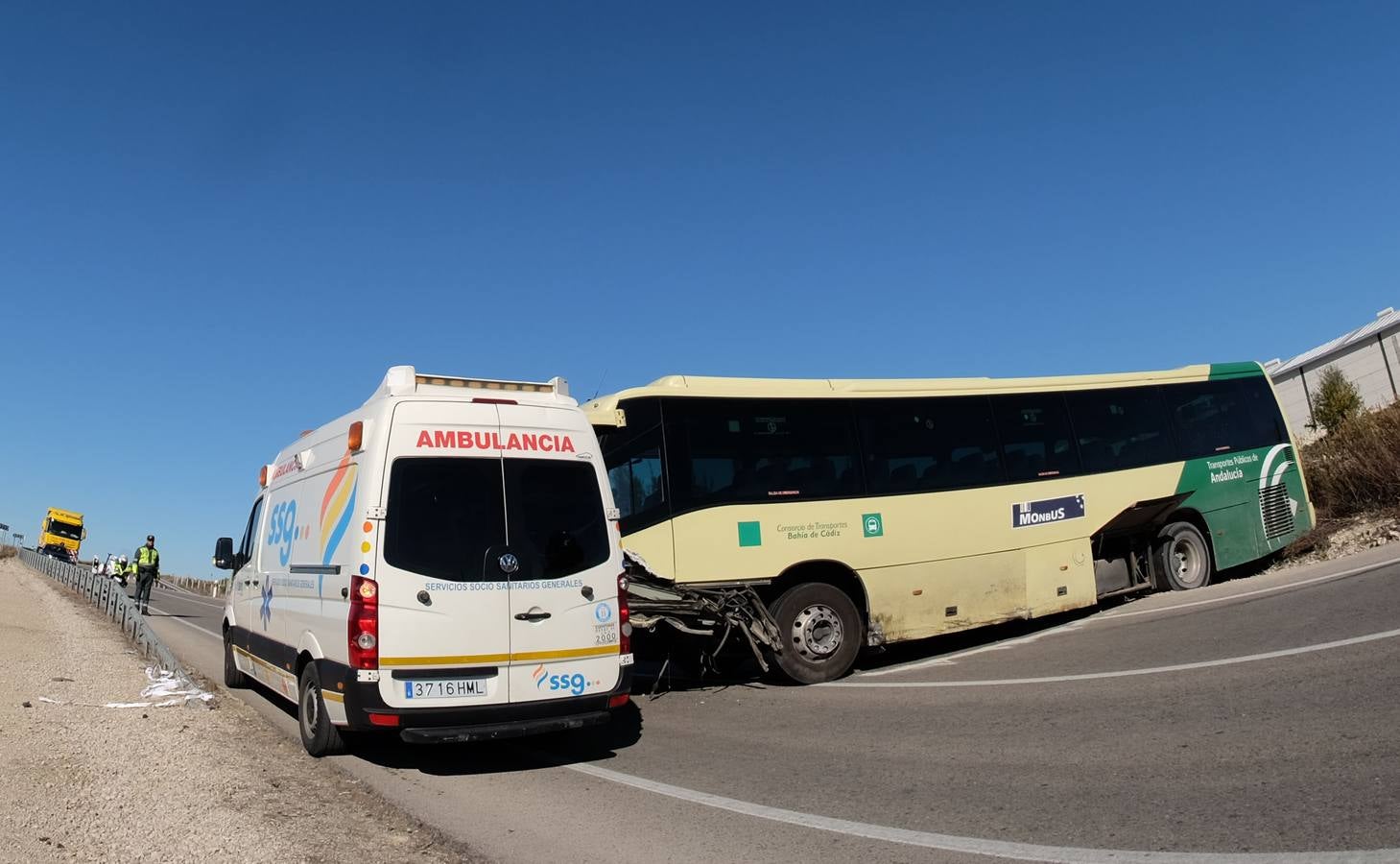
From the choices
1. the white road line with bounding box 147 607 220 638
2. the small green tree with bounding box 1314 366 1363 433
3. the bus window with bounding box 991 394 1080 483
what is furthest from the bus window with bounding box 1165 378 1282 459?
the white road line with bounding box 147 607 220 638

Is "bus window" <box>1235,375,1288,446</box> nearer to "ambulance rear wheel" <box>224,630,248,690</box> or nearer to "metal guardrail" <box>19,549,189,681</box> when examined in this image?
"ambulance rear wheel" <box>224,630,248,690</box>

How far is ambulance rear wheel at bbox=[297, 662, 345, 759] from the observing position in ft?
23.3

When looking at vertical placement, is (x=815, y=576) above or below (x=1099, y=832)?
above

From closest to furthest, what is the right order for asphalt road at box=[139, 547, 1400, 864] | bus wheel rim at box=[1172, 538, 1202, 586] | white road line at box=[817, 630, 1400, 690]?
asphalt road at box=[139, 547, 1400, 864] → white road line at box=[817, 630, 1400, 690] → bus wheel rim at box=[1172, 538, 1202, 586]

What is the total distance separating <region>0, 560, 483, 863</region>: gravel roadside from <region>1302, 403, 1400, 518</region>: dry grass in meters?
15.5

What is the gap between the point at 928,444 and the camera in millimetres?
11734

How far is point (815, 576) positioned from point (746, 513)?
123 centimetres

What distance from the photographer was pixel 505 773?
689 centimetres

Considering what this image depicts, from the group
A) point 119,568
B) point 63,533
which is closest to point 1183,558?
point 119,568

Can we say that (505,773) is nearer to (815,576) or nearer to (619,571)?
(619,571)

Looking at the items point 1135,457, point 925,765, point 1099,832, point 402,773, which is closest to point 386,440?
point 402,773

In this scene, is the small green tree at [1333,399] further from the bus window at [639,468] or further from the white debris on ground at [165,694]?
the white debris on ground at [165,694]

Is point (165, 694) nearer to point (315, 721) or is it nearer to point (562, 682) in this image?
point (315, 721)

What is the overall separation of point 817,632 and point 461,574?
16.5ft
